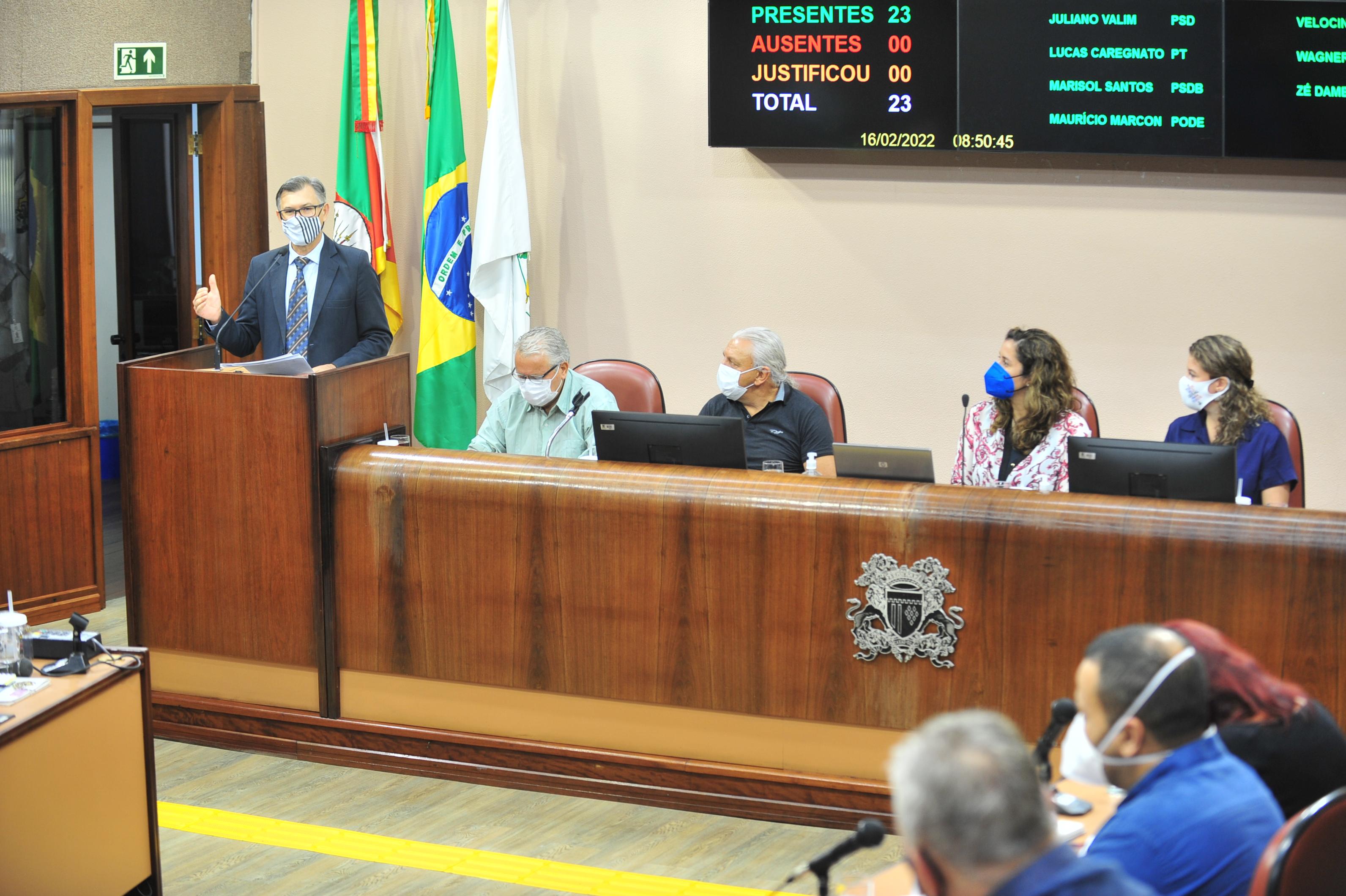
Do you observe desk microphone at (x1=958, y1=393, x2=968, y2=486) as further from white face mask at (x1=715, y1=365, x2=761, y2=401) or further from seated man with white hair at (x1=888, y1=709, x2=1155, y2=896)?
seated man with white hair at (x1=888, y1=709, x2=1155, y2=896)

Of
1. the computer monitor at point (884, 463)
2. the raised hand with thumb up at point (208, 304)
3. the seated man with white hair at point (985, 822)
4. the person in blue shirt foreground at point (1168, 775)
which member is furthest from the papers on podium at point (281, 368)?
the seated man with white hair at point (985, 822)

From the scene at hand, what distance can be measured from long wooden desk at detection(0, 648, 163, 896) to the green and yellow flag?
3.05 meters

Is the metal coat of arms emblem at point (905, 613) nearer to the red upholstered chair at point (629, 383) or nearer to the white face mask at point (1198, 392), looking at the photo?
the white face mask at point (1198, 392)

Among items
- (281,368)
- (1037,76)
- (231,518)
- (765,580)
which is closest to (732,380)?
(765,580)

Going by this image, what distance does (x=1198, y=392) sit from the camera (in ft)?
14.6

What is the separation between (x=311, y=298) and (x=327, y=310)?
2.8 inches

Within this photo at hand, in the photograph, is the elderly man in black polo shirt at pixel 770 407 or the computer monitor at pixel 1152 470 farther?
the elderly man in black polo shirt at pixel 770 407

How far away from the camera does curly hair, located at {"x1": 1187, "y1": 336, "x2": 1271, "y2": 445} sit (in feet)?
14.5

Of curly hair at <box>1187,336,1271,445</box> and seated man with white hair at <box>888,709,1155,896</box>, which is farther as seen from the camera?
curly hair at <box>1187,336,1271,445</box>

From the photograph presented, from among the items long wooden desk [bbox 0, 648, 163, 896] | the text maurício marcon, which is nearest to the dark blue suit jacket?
long wooden desk [bbox 0, 648, 163, 896]

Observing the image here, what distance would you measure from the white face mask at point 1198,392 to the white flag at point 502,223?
9.02 ft

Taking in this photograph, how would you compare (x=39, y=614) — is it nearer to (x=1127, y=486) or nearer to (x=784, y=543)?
(x=784, y=543)

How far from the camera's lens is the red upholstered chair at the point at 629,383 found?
5.04m

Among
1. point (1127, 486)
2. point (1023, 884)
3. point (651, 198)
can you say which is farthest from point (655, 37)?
point (1023, 884)
